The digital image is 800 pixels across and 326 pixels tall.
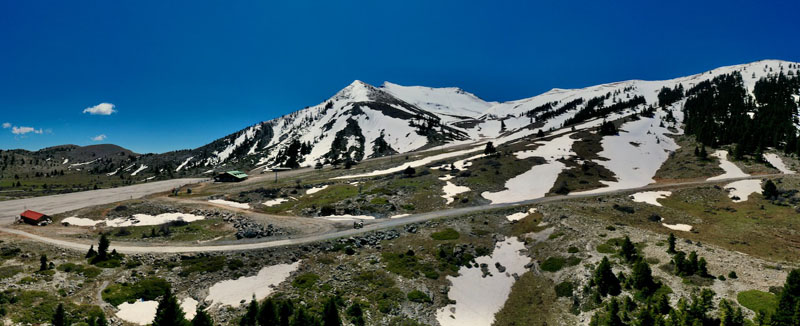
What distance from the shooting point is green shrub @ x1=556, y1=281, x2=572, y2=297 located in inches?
1353

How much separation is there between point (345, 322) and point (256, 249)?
2174 cm

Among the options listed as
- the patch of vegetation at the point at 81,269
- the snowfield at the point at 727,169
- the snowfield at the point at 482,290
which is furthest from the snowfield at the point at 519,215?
the patch of vegetation at the point at 81,269

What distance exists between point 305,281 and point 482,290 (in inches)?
826

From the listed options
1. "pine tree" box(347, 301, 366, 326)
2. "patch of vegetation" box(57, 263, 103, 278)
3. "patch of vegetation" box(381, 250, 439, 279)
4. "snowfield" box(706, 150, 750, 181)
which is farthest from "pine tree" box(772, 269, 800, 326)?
"snowfield" box(706, 150, 750, 181)

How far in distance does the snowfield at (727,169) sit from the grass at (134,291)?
349ft

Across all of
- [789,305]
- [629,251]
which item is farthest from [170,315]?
[629,251]

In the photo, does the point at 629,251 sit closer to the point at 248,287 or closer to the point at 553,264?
the point at 553,264

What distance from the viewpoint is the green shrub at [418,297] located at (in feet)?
117

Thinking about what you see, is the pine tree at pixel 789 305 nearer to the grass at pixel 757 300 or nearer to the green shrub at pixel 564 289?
the grass at pixel 757 300

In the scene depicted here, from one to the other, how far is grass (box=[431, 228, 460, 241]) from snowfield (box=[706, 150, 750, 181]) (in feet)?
220

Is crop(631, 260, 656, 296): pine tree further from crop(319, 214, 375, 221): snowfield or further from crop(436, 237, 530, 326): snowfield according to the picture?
crop(319, 214, 375, 221): snowfield

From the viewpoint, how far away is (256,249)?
4641cm

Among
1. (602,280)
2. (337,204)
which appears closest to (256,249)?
(337,204)

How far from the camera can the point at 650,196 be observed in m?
65.2
